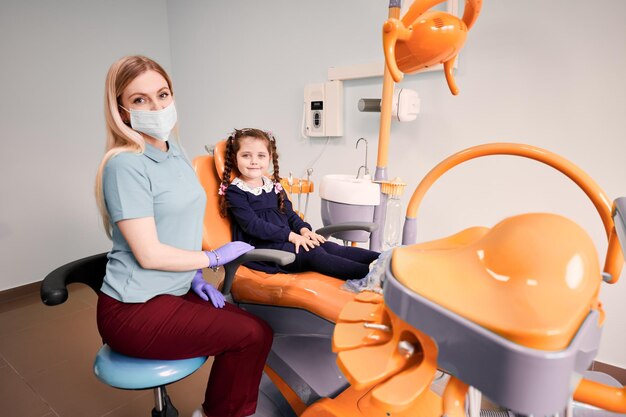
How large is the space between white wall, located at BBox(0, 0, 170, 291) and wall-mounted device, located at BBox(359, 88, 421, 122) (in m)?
2.03

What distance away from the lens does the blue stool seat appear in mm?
899

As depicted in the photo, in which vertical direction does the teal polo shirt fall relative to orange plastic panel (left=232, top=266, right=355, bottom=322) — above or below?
above

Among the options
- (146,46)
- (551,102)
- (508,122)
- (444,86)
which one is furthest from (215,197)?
(146,46)

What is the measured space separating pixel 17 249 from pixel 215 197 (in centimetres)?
184

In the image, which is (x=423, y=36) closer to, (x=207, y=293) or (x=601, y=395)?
(x=601, y=395)

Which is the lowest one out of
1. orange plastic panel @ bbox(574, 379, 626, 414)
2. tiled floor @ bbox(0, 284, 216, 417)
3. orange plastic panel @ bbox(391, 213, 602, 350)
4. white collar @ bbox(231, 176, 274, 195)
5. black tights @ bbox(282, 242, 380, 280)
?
tiled floor @ bbox(0, 284, 216, 417)

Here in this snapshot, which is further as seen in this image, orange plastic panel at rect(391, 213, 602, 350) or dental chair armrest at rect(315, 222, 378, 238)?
dental chair armrest at rect(315, 222, 378, 238)

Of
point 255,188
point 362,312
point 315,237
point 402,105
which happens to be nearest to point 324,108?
point 402,105

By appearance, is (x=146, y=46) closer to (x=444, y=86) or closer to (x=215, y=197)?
(x=215, y=197)

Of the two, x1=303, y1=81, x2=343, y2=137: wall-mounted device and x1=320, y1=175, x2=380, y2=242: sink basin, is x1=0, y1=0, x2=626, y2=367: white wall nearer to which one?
x1=303, y1=81, x2=343, y2=137: wall-mounted device

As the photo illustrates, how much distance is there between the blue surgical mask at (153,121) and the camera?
1.06 m

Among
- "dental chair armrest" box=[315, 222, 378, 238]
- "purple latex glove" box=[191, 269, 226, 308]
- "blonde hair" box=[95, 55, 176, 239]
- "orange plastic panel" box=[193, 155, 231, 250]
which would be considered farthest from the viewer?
"orange plastic panel" box=[193, 155, 231, 250]

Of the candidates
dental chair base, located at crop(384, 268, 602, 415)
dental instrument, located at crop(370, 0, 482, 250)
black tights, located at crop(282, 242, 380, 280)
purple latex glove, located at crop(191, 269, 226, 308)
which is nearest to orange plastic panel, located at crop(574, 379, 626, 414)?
dental chair base, located at crop(384, 268, 602, 415)

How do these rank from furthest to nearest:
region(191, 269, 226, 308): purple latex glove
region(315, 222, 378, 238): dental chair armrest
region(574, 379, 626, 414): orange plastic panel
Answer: region(315, 222, 378, 238): dental chair armrest < region(191, 269, 226, 308): purple latex glove < region(574, 379, 626, 414): orange plastic panel
